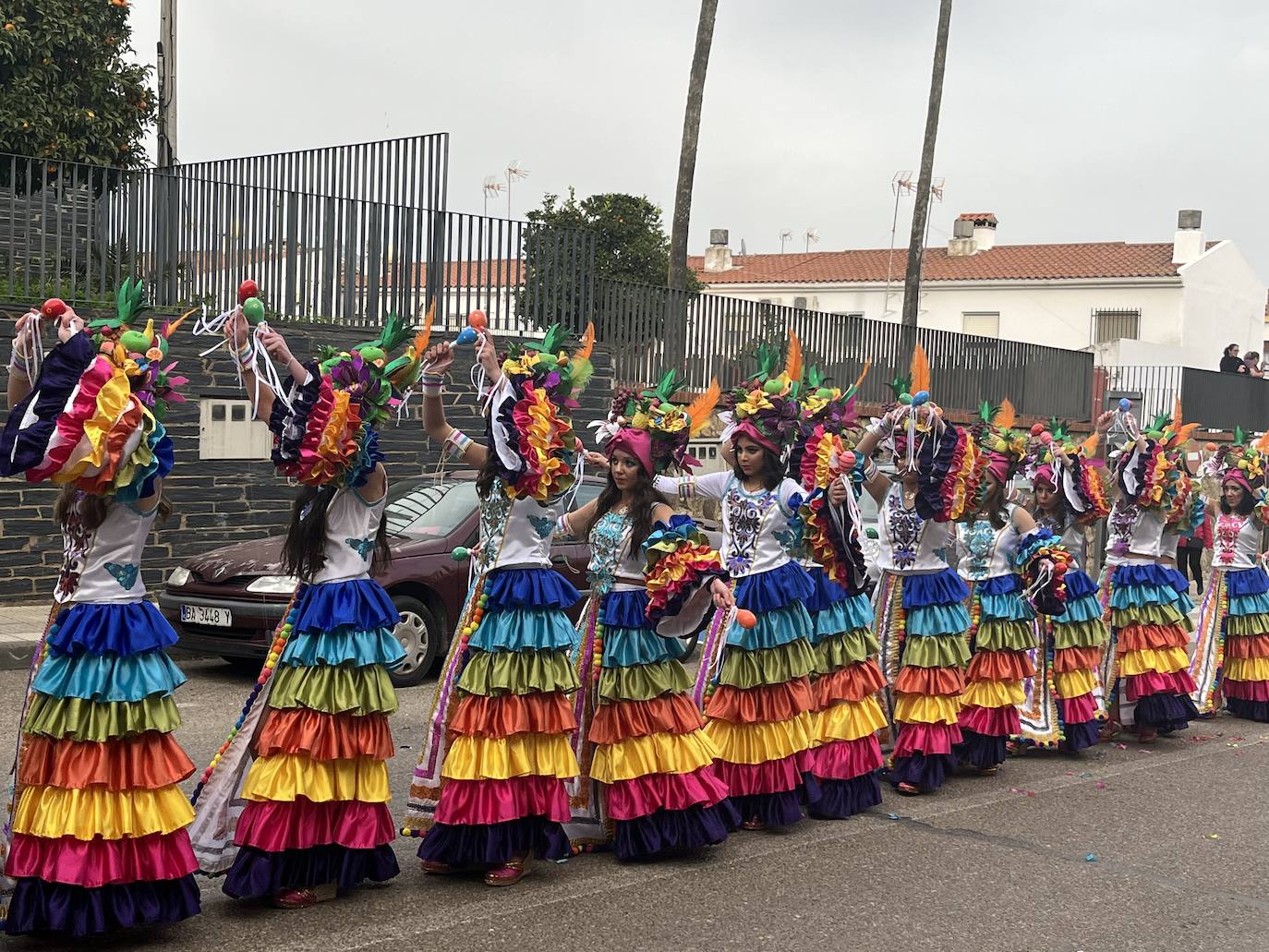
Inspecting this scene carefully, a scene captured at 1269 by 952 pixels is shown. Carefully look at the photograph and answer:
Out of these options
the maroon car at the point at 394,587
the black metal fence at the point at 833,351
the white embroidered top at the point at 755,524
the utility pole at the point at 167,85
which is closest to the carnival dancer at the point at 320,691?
the white embroidered top at the point at 755,524

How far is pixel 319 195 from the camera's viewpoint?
14531 millimetres

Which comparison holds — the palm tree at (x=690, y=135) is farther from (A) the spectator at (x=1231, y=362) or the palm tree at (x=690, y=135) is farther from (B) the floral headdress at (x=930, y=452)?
(A) the spectator at (x=1231, y=362)

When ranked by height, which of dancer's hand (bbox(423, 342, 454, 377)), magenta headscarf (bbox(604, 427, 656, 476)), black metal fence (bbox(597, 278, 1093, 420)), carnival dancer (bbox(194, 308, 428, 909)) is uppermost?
black metal fence (bbox(597, 278, 1093, 420))

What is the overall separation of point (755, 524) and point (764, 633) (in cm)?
52

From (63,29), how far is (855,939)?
→ 501 inches

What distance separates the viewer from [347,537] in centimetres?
546

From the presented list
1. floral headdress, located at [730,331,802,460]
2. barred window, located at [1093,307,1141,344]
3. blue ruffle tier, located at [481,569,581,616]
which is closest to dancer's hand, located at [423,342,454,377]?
blue ruffle tier, located at [481,569,581,616]

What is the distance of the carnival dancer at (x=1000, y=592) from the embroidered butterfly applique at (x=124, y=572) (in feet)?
16.0

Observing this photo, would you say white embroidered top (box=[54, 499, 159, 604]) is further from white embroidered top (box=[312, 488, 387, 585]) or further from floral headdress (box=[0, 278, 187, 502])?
white embroidered top (box=[312, 488, 387, 585])

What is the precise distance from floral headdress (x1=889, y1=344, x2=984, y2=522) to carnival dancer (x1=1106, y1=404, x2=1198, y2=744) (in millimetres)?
2302

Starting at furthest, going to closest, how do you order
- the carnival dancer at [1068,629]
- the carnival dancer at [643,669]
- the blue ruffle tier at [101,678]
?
the carnival dancer at [1068,629]
the carnival dancer at [643,669]
the blue ruffle tier at [101,678]

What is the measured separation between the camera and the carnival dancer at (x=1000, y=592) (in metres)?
8.14

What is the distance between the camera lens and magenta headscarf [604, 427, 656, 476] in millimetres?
6320

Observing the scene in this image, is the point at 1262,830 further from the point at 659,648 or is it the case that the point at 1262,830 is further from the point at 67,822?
the point at 67,822
